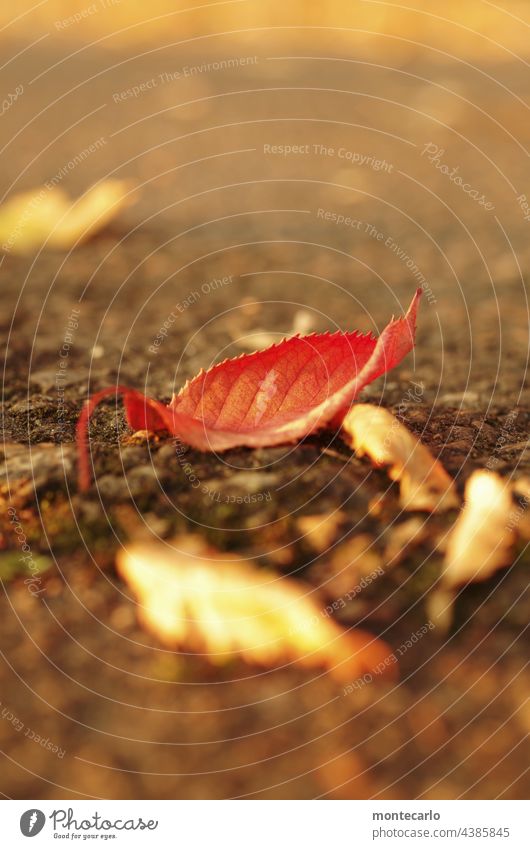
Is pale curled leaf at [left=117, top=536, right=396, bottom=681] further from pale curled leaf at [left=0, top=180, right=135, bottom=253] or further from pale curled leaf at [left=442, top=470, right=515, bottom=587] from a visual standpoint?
pale curled leaf at [left=0, top=180, right=135, bottom=253]

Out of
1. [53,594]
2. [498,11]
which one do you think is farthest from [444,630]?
[498,11]

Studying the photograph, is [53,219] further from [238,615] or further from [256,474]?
[238,615]

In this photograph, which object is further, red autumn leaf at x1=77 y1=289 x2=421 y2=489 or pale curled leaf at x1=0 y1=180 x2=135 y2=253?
pale curled leaf at x1=0 y1=180 x2=135 y2=253

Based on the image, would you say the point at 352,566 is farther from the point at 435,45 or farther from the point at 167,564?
the point at 435,45
